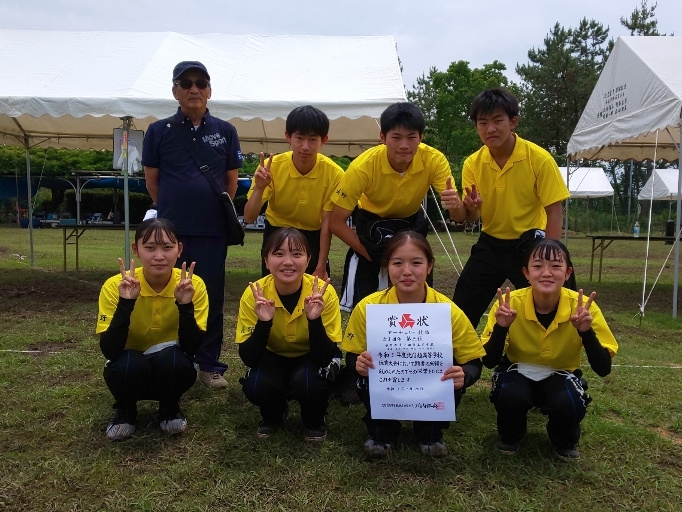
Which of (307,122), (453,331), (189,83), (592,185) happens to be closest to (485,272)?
(453,331)

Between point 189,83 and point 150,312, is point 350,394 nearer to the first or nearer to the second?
point 150,312

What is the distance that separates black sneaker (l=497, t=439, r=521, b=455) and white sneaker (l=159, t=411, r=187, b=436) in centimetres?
149

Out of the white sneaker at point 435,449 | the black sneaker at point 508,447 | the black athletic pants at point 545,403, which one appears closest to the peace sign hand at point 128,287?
the white sneaker at point 435,449

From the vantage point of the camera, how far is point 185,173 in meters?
3.41

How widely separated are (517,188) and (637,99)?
443cm

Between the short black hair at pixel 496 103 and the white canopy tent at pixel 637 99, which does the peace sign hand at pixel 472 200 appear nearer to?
the short black hair at pixel 496 103

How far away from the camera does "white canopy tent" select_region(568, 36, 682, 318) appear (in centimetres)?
597

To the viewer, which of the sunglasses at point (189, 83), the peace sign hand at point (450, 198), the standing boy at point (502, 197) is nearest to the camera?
the peace sign hand at point (450, 198)

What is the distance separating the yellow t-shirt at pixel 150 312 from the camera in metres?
2.72

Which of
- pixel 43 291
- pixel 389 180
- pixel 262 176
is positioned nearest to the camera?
pixel 389 180

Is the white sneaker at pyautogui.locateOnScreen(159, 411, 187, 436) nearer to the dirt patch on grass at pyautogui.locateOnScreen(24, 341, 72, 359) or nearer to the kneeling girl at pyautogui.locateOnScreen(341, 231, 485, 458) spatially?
the kneeling girl at pyautogui.locateOnScreen(341, 231, 485, 458)

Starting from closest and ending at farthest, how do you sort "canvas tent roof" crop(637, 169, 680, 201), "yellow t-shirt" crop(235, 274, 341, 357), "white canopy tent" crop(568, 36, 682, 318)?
"yellow t-shirt" crop(235, 274, 341, 357) < "white canopy tent" crop(568, 36, 682, 318) < "canvas tent roof" crop(637, 169, 680, 201)

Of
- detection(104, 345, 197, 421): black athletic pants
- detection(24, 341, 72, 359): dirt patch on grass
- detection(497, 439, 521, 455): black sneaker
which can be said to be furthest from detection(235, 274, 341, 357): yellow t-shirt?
detection(24, 341, 72, 359): dirt patch on grass

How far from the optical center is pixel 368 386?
256 centimetres
